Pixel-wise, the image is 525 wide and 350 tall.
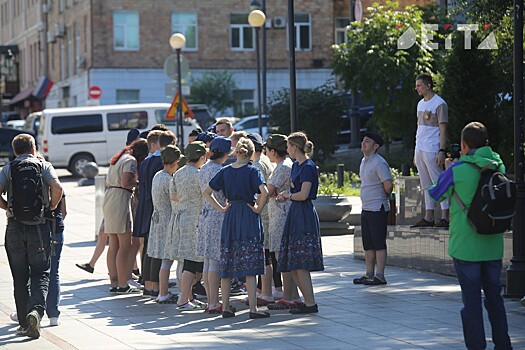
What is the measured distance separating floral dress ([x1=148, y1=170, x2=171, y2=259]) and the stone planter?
6.22 meters

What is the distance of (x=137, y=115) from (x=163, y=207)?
79.2 ft

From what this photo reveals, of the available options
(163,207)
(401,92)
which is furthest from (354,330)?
(401,92)

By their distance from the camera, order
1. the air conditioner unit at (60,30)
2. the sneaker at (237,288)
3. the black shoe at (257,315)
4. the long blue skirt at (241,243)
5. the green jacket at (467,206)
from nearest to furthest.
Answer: the green jacket at (467,206) < the long blue skirt at (241,243) < the black shoe at (257,315) < the sneaker at (237,288) < the air conditioner unit at (60,30)

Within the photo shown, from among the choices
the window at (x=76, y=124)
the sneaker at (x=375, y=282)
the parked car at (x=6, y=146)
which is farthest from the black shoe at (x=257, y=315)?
the parked car at (x=6, y=146)

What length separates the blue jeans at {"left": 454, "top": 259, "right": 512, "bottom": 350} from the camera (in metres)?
8.79

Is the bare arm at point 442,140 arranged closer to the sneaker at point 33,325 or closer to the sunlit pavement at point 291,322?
the sunlit pavement at point 291,322

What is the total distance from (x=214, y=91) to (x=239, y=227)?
1458 inches

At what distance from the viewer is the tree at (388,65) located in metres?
28.6

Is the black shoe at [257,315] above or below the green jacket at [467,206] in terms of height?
below

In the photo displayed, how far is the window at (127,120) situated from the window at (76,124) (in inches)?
14.5

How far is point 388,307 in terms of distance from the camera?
11.6 meters

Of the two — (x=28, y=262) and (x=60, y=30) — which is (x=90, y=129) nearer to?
(x=60, y=30)

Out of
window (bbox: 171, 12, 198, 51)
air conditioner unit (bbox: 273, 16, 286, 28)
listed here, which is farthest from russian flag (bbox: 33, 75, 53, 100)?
air conditioner unit (bbox: 273, 16, 286, 28)

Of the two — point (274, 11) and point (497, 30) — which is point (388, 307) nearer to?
point (497, 30)
